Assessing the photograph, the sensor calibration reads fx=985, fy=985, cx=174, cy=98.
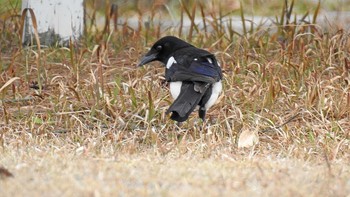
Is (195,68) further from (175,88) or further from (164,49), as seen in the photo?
(164,49)

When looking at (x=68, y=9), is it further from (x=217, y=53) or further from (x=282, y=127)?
(x=282, y=127)

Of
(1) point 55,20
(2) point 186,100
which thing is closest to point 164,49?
(2) point 186,100

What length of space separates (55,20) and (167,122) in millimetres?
A: 2356

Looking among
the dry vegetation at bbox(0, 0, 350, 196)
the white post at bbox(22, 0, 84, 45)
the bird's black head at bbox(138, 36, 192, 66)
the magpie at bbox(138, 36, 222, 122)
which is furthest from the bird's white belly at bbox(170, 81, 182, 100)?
the white post at bbox(22, 0, 84, 45)

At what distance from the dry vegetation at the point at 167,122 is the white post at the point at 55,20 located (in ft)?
0.58

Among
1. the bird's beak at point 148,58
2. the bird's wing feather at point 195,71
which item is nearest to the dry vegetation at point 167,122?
the bird's beak at point 148,58

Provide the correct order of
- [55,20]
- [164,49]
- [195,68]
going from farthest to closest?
[55,20]
[164,49]
[195,68]

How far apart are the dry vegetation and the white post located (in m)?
0.18

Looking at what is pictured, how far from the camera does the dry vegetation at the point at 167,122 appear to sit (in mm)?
4871

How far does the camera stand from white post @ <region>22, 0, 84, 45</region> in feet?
29.7

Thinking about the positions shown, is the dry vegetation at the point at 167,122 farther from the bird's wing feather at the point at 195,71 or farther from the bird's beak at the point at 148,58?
the bird's wing feather at the point at 195,71

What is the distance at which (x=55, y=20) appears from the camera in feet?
30.1

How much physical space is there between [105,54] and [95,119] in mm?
1507

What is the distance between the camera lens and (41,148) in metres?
6.39
